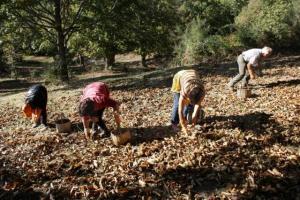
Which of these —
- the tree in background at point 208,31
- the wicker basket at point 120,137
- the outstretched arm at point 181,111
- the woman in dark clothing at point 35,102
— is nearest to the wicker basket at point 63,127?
the woman in dark clothing at point 35,102

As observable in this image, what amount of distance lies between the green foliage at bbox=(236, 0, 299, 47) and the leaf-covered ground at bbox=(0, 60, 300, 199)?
1223 cm

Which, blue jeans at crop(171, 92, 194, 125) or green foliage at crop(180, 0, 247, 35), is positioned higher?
green foliage at crop(180, 0, 247, 35)

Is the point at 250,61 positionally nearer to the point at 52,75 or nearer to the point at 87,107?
the point at 87,107

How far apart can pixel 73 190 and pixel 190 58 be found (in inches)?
637

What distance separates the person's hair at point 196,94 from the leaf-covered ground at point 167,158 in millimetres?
806

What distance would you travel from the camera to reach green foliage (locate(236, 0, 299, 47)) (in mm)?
21219

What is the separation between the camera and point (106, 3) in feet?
53.3

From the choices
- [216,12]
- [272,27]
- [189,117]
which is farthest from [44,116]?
[216,12]

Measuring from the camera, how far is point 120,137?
7.38 meters

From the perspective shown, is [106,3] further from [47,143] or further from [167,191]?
[167,191]

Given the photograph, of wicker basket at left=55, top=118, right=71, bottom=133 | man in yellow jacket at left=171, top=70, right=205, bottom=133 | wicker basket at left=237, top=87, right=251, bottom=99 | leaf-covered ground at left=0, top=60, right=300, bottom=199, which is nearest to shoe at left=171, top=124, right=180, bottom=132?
man in yellow jacket at left=171, top=70, right=205, bottom=133

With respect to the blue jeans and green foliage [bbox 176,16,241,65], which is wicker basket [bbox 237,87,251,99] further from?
green foliage [bbox 176,16,241,65]

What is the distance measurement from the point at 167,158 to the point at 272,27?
16.7 m

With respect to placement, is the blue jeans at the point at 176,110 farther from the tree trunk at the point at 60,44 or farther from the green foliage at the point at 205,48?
the green foliage at the point at 205,48
